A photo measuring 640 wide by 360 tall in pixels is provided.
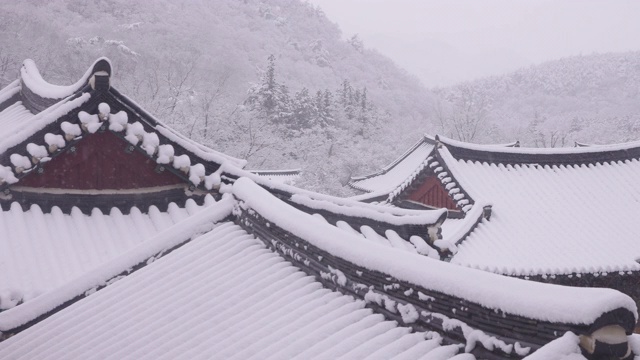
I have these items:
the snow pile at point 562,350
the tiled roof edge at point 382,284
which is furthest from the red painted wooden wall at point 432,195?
the snow pile at point 562,350

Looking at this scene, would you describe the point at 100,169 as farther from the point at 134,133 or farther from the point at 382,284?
the point at 382,284

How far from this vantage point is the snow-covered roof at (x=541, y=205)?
10938 millimetres

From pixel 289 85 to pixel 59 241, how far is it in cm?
6860

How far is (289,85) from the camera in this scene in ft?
241

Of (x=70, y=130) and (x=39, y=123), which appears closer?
(x=39, y=123)

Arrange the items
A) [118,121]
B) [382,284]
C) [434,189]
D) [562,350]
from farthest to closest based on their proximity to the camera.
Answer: [434,189] < [118,121] < [382,284] < [562,350]

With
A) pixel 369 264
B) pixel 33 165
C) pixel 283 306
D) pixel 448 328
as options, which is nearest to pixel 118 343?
pixel 283 306

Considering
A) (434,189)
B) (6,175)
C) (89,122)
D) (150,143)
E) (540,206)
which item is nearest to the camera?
(6,175)

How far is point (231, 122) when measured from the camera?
38969 millimetres

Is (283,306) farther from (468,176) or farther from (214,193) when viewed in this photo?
(468,176)

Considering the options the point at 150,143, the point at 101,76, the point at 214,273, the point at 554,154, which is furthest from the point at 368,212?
the point at 554,154

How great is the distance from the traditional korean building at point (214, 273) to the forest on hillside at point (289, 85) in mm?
23503

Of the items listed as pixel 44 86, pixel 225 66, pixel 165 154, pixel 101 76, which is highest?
pixel 225 66

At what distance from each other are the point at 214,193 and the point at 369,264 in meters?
4.09
